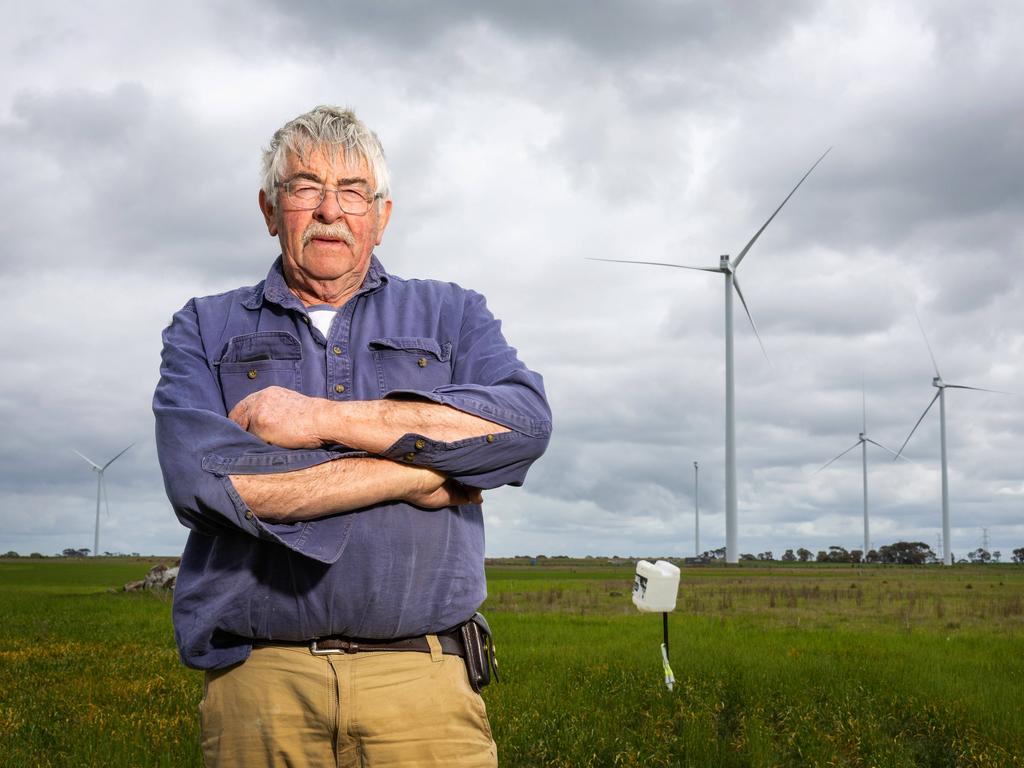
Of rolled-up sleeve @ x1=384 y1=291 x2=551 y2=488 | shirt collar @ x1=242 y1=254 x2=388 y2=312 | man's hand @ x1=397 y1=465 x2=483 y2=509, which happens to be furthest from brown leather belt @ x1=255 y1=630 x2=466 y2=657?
shirt collar @ x1=242 y1=254 x2=388 y2=312

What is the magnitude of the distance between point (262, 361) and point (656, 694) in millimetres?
9924

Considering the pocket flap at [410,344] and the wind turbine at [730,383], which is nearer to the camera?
the pocket flap at [410,344]

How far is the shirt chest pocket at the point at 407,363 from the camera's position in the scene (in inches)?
129

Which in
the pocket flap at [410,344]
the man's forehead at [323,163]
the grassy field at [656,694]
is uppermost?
the man's forehead at [323,163]

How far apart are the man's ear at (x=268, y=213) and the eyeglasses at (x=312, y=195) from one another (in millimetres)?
161

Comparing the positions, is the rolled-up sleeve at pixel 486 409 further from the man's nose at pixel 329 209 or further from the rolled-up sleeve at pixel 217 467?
the man's nose at pixel 329 209

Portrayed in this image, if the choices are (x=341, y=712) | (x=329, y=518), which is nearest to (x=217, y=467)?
(x=329, y=518)

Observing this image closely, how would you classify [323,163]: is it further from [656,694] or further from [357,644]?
[656,694]

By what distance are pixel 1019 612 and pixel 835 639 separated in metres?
13.8

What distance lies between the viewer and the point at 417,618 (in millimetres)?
2998

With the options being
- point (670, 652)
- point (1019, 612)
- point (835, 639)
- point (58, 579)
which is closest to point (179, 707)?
point (670, 652)

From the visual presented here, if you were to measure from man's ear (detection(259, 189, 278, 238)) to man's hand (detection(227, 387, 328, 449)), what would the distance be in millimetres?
702

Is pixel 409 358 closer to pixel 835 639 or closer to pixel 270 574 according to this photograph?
pixel 270 574

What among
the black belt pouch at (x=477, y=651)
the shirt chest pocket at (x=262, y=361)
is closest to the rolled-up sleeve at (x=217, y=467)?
the shirt chest pocket at (x=262, y=361)
